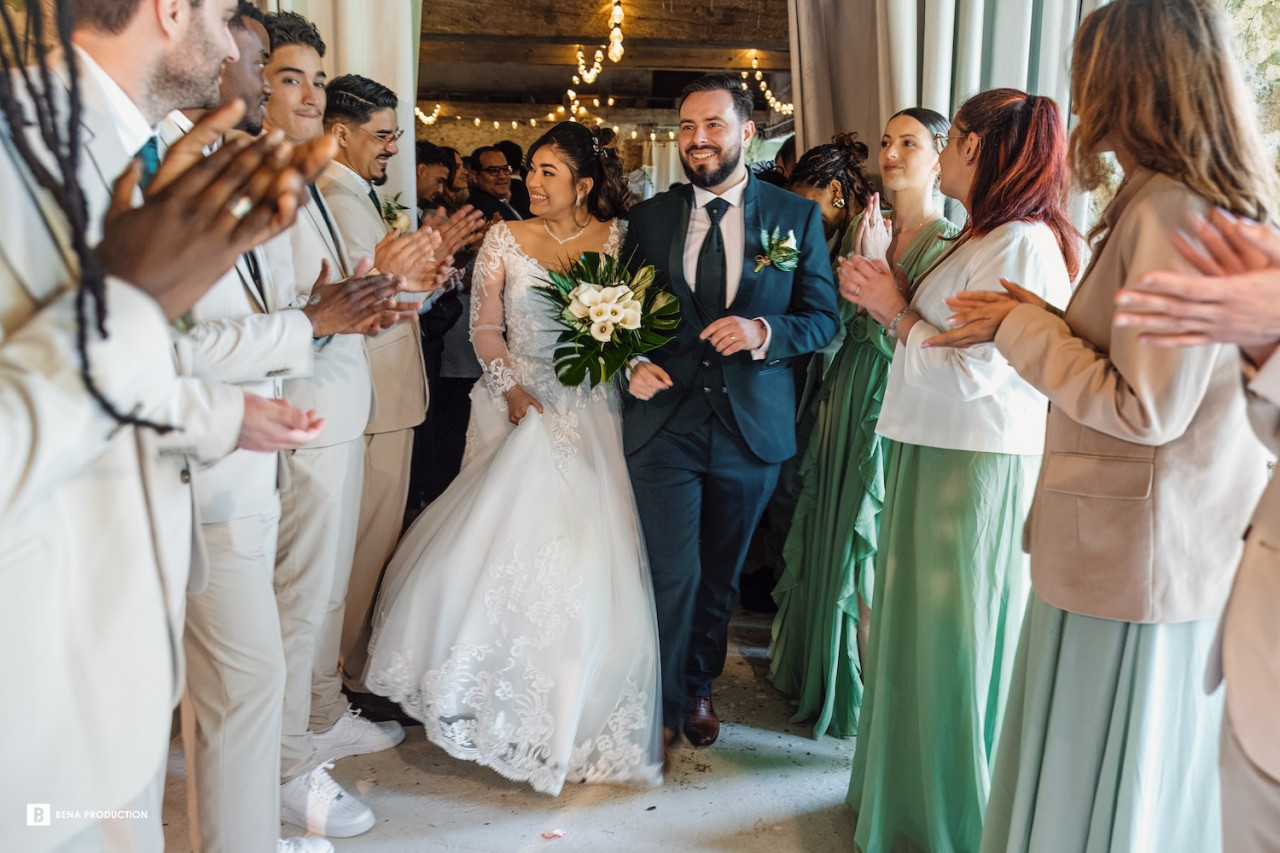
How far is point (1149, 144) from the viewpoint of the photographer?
1.62 metres

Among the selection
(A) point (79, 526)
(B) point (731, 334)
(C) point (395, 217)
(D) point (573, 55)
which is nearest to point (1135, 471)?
(B) point (731, 334)

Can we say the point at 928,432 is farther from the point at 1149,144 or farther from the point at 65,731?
the point at 65,731

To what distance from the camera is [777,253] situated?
303cm

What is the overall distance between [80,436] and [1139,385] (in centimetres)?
146

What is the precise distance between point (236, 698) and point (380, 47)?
2724mm

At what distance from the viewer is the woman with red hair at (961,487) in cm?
235

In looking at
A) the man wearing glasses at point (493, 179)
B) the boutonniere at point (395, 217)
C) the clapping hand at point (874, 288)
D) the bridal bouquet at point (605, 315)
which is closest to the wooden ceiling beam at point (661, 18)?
the man wearing glasses at point (493, 179)

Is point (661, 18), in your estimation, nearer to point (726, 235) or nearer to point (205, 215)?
point (726, 235)

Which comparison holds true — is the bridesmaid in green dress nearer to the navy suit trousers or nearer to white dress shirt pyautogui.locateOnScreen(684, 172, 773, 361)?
the navy suit trousers

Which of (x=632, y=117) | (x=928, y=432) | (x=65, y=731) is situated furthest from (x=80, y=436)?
(x=632, y=117)

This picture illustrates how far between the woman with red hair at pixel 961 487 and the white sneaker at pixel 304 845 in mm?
1417

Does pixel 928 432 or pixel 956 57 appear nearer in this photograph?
pixel 928 432

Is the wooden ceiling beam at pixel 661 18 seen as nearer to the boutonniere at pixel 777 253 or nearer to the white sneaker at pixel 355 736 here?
the boutonniere at pixel 777 253

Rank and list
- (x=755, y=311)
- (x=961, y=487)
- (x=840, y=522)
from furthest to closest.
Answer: (x=840, y=522) → (x=755, y=311) → (x=961, y=487)
